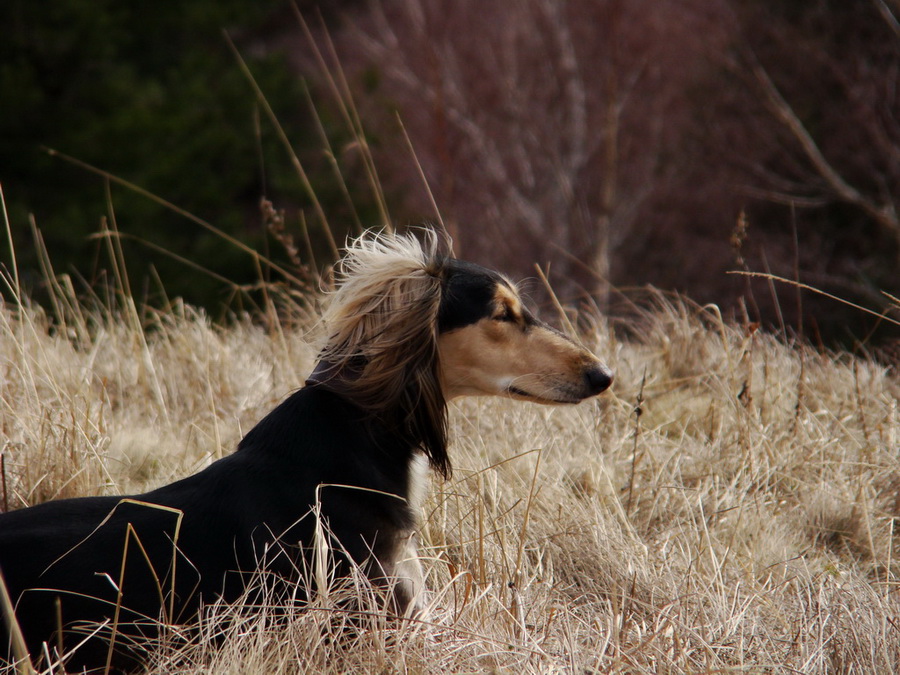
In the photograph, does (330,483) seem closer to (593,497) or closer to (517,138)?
(593,497)

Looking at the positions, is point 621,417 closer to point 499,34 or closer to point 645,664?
point 645,664

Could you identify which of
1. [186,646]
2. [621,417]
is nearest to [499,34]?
[621,417]

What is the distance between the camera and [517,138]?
1458 centimetres

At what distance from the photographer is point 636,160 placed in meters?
14.9

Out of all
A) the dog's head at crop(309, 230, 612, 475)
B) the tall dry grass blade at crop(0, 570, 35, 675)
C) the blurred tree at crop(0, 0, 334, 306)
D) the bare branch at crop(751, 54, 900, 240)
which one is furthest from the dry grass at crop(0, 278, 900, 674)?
the bare branch at crop(751, 54, 900, 240)

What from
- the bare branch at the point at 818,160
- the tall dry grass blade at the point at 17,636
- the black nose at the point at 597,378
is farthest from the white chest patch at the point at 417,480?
the bare branch at the point at 818,160

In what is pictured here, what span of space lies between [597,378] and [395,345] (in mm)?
605

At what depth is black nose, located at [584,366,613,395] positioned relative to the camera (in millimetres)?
2820

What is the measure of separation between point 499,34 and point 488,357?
12.8m

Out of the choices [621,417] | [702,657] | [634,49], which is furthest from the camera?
[634,49]

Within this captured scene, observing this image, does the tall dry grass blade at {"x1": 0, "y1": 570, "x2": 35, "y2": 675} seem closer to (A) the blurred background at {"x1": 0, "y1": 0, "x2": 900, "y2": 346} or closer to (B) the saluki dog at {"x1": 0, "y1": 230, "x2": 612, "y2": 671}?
(B) the saluki dog at {"x1": 0, "y1": 230, "x2": 612, "y2": 671}

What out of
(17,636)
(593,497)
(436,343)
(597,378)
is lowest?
(593,497)

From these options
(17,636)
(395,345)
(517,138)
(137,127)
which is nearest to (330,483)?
(395,345)

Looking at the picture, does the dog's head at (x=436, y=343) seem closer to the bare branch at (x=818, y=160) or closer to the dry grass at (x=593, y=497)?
the dry grass at (x=593, y=497)
